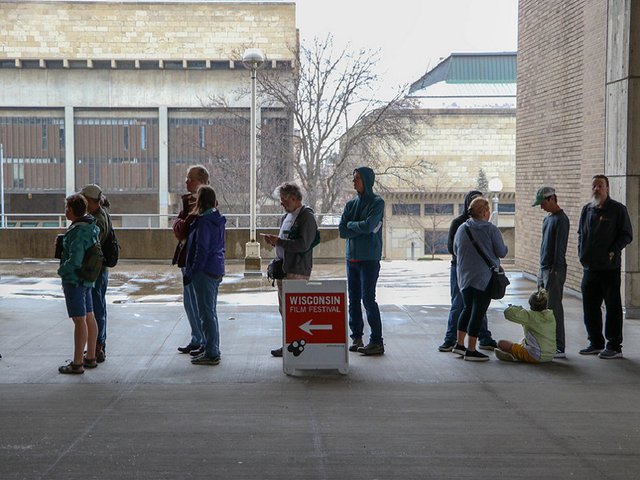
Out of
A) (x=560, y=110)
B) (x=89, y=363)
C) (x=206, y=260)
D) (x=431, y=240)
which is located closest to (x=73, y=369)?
(x=89, y=363)

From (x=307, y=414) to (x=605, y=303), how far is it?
4.18m

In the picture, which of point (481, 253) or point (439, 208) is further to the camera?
point (439, 208)

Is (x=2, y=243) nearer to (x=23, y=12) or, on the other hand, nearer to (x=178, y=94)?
(x=178, y=94)

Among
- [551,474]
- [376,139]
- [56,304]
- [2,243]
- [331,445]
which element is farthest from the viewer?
[376,139]

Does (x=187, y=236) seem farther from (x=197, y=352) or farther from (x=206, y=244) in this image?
(x=197, y=352)

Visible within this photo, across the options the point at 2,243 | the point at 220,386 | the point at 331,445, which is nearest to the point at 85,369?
the point at 220,386

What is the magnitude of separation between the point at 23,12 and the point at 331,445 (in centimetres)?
5981

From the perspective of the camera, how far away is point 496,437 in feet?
20.2

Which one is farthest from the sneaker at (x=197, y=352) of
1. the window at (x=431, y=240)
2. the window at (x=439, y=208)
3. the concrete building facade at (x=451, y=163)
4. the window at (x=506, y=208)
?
the window at (x=506, y=208)

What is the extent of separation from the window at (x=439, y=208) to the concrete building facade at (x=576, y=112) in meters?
39.1

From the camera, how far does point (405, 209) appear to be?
55.3 metres

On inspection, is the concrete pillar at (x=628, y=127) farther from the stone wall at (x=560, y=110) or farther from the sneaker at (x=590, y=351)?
the sneaker at (x=590, y=351)

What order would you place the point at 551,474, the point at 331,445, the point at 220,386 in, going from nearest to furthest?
the point at 551,474, the point at 331,445, the point at 220,386

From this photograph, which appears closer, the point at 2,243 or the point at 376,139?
the point at 2,243
